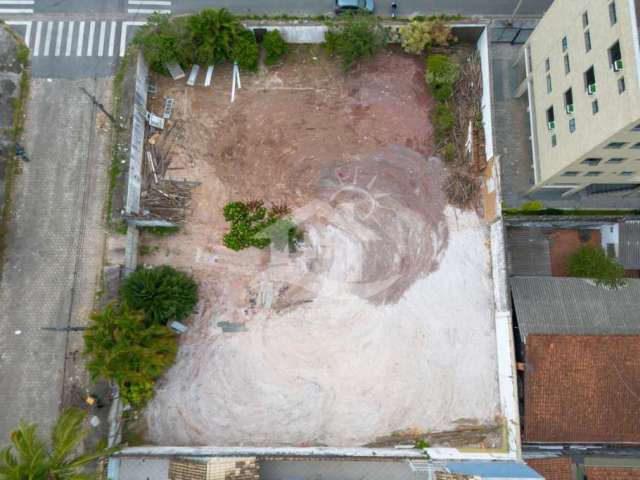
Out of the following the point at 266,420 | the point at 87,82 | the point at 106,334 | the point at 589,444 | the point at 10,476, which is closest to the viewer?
the point at 10,476

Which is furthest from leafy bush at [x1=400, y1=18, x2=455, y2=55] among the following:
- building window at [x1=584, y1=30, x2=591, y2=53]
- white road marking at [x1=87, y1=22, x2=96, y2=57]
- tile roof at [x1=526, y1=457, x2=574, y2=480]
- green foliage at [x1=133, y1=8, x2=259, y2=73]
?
tile roof at [x1=526, y1=457, x2=574, y2=480]

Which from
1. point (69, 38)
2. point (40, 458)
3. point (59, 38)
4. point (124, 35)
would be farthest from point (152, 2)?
point (40, 458)

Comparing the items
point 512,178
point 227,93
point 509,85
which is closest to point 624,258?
point 512,178

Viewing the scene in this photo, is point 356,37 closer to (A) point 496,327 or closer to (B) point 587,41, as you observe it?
(B) point 587,41

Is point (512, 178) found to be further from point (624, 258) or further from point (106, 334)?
point (106, 334)

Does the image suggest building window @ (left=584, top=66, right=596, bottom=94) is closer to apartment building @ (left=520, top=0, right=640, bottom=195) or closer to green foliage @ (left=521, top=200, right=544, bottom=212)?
apartment building @ (left=520, top=0, right=640, bottom=195)

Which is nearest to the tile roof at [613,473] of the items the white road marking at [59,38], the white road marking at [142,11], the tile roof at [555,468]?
the tile roof at [555,468]
